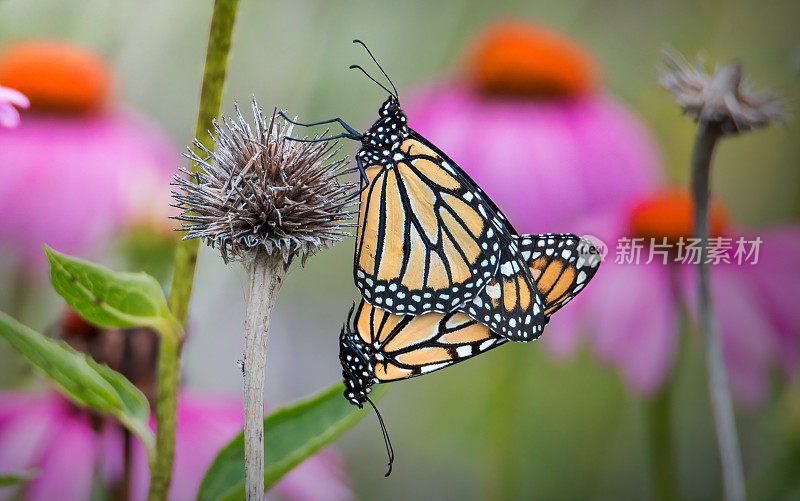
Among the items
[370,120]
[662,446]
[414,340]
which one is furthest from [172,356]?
[370,120]

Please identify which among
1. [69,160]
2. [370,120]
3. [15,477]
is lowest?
[15,477]

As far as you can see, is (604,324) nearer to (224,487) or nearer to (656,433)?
(656,433)

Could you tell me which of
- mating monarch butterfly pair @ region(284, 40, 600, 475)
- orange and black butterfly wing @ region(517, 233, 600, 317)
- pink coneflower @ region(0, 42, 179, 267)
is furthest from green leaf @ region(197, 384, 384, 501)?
pink coneflower @ region(0, 42, 179, 267)

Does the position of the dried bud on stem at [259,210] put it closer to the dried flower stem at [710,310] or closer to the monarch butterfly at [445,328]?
the monarch butterfly at [445,328]

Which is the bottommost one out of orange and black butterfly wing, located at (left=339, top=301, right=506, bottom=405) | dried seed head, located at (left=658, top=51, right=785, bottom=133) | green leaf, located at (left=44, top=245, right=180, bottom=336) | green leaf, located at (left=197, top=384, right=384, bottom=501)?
green leaf, located at (left=197, top=384, right=384, bottom=501)

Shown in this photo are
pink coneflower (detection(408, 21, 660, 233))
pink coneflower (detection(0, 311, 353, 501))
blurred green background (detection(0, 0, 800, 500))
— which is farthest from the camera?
blurred green background (detection(0, 0, 800, 500))

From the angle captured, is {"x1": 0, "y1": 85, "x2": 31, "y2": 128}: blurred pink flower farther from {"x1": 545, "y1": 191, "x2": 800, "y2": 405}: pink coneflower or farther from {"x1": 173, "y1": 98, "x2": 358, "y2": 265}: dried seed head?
{"x1": 545, "y1": 191, "x2": 800, "y2": 405}: pink coneflower

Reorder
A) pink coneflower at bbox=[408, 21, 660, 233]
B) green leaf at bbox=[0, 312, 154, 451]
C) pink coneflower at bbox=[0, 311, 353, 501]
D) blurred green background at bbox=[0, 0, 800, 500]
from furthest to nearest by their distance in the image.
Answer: blurred green background at bbox=[0, 0, 800, 500], pink coneflower at bbox=[408, 21, 660, 233], pink coneflower at bbox=[0, 311, 353, 501], green leaf at bbox=[0, 312, 154, 451]

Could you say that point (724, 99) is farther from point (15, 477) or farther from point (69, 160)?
point (69, 160)
